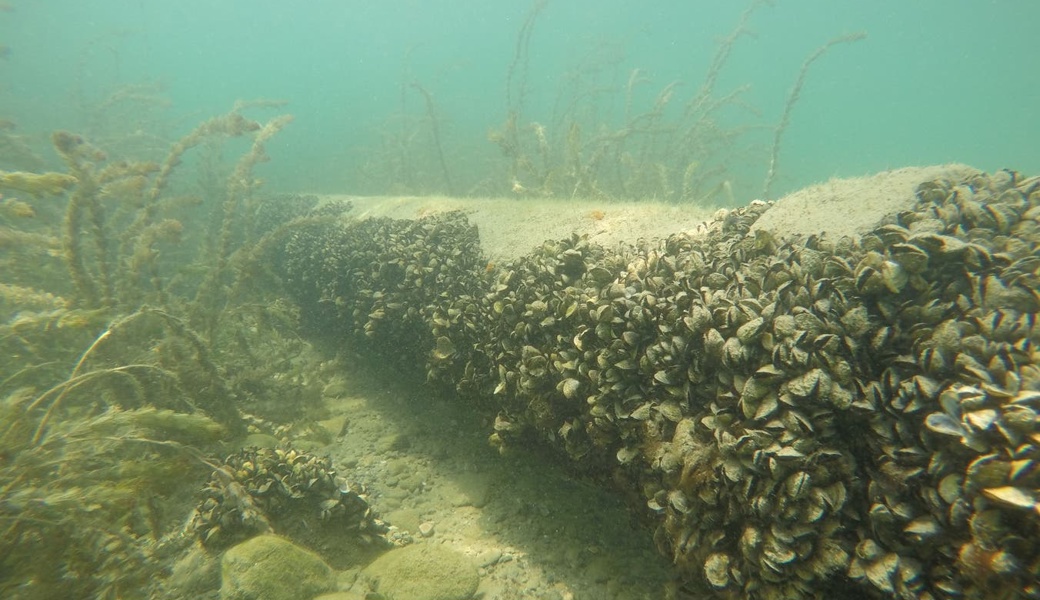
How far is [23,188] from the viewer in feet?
12.0

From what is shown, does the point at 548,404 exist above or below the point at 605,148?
below

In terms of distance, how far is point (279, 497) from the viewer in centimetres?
322

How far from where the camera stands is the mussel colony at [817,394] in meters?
1.69

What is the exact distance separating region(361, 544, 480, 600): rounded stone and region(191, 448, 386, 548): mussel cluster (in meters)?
0.30

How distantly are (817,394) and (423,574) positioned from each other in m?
2.57

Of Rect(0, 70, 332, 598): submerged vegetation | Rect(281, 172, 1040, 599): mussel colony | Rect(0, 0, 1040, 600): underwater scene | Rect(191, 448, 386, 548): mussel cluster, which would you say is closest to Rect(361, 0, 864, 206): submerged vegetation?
Rect(0, 0, 1040, 600): underwater scene

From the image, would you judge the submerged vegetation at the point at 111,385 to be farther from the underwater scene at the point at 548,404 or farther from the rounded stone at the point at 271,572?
the rounded stone at the point at 271,572

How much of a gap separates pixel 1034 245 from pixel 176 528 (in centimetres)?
530

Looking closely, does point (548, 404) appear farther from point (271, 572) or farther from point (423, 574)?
point (271, 572)

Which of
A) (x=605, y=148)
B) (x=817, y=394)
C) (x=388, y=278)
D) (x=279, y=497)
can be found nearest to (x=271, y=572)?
(x=279, y=497)

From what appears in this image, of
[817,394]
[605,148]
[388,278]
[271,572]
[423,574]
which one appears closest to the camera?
[817,394]

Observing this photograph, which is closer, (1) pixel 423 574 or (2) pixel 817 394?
(2) pixel 817 394

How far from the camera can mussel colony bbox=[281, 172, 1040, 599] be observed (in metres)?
1.69

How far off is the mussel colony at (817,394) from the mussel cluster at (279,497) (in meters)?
1.21
